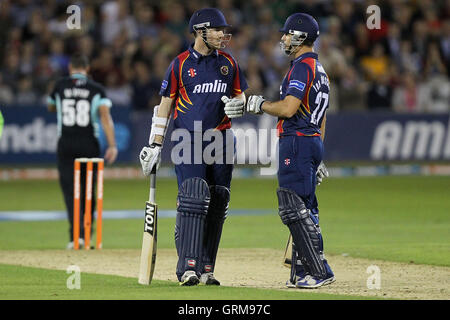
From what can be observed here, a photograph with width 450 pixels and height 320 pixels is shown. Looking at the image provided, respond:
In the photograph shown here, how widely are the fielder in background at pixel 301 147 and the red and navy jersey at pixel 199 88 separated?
0.47 metres

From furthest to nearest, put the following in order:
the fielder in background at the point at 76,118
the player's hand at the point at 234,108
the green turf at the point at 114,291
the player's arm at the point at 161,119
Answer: the fielder in background at the point at 76,118
the player's arm at the point at 161,119
the player's hand at the point at 234,108
the green turf at the point at 114,291

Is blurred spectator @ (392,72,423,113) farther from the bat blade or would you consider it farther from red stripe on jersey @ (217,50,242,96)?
the bat blade

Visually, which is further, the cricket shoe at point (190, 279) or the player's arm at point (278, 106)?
the cricket shoe at point (190, 279)

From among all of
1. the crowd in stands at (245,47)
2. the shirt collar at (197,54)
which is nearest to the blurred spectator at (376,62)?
the crowd in stands at (245,47)

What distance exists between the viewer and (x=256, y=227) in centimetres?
1484

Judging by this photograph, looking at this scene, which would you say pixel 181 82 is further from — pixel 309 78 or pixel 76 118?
pixel 76 118

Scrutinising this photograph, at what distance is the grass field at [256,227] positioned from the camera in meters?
8.72

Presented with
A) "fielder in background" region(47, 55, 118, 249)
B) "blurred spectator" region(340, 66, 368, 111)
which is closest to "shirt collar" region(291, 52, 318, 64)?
"fielder in background" region(47, 55, 118, 249)

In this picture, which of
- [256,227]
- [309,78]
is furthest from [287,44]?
[256,227]

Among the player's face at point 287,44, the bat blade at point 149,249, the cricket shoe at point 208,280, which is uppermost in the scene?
the player's face at point 287,44

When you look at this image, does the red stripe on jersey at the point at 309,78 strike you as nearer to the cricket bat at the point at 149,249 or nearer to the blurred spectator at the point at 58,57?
the cricket bat at the point at 149,249

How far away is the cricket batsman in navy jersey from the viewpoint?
8.93 metres
